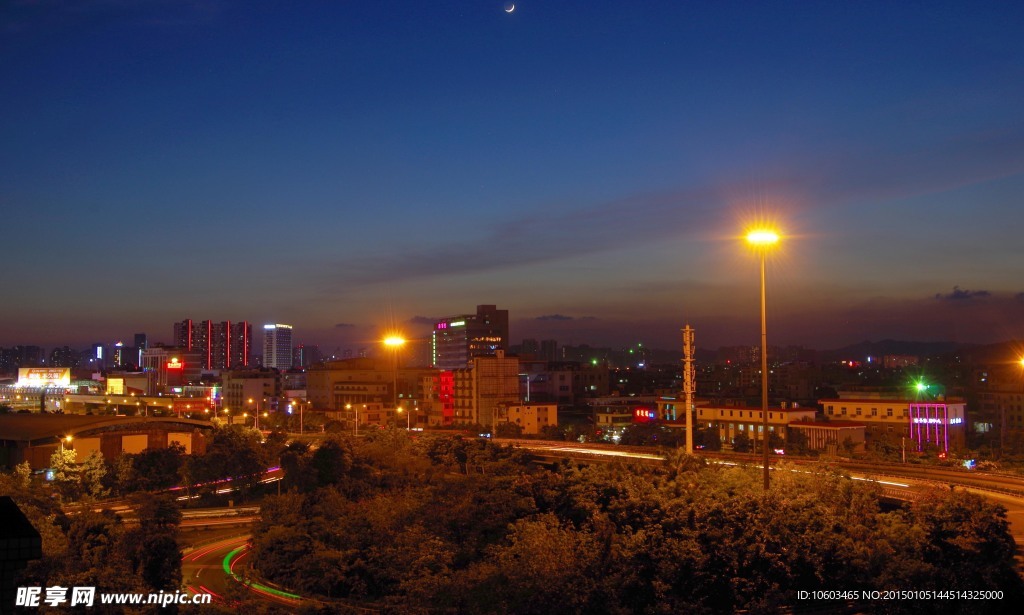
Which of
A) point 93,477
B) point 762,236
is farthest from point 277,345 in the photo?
point 762,236

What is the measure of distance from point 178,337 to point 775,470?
16081cm

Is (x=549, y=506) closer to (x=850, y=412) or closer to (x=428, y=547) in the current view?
(x=428, y=547)

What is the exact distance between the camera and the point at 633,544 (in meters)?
13.6

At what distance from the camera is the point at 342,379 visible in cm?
7500

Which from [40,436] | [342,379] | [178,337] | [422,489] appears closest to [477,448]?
[422,489]

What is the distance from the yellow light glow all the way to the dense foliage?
5024 mm

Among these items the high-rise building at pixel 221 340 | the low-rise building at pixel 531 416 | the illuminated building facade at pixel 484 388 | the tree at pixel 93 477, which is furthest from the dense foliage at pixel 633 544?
the high-rise building at pixel 221 340

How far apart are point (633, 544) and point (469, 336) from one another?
325 feet

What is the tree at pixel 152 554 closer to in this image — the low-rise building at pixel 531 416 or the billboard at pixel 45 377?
the low-rise building at pixel 531 416

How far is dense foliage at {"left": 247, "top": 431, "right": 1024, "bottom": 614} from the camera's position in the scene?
11977mm

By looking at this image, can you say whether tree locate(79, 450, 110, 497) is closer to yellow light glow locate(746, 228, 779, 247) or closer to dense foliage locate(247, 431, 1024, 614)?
dense foliage locate(247, 431, 1024, 614)

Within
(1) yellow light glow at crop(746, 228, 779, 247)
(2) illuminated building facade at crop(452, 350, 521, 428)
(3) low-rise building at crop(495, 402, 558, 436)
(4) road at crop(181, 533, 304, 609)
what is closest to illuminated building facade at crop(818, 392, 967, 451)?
(3) low-rise building at crop(495, 402, 558, 436)

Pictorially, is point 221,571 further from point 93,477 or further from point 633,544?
point 93,477

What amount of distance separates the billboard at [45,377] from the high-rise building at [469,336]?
48335 millimetres
